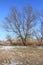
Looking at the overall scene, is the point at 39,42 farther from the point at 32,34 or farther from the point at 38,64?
the point at 38,64

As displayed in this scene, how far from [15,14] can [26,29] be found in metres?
3.64

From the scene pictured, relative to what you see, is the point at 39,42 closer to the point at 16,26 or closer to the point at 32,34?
the point at 32,34

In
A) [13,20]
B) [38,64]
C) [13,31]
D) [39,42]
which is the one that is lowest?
[38,64]

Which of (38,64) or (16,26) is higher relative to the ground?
(16,26)

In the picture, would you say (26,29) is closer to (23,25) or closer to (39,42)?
(23,25)

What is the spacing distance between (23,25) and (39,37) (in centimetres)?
391

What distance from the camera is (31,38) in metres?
36.4

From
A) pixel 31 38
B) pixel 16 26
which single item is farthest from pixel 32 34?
pixel 16 26

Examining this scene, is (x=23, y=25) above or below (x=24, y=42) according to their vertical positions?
above

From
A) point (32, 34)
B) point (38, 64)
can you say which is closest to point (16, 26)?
point (32, 34)

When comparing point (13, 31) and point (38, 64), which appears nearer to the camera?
point (38, 64)

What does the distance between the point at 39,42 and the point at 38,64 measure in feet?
87.8

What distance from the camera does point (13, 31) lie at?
3597 cm

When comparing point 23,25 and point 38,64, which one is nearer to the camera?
point 38,64
